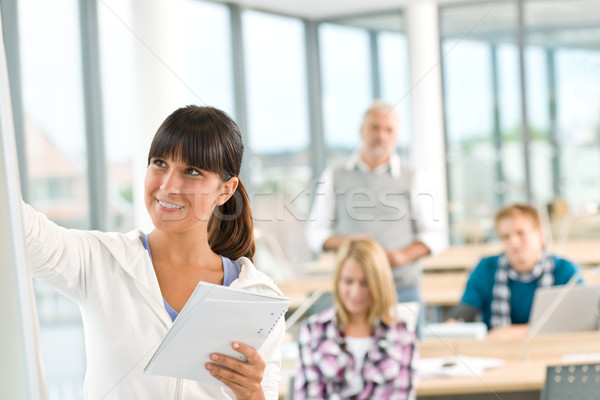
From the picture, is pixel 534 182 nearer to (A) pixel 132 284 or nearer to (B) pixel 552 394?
(B) pixel 552 394

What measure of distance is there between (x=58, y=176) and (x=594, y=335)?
2200mm

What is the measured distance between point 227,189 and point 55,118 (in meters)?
2.32

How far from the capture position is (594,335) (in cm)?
215

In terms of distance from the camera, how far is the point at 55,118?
2979mm

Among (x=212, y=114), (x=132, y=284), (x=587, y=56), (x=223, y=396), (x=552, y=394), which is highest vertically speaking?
(x=587, y=56)

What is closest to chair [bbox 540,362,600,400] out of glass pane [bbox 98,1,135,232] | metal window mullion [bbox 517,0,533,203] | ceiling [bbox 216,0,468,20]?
glass pane [bbox 98,1,135,232]

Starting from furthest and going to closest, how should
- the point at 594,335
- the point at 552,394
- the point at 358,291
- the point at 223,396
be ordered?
the point at 594,335, the point at 358,291, the point at 552,394, the point at 223,396

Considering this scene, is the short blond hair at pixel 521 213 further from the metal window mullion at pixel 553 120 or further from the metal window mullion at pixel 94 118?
the metal window mullion at pixel 553 120

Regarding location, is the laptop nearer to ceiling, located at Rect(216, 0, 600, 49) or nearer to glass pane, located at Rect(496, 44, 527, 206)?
glass pane, located at Rect(496, 44, 527, 206)

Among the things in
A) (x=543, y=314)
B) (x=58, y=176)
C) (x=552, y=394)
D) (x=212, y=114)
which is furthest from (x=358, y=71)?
(x=212, y=114)

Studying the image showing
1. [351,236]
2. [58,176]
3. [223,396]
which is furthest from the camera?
[58,176]

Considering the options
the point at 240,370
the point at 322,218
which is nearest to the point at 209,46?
the point at 322,218

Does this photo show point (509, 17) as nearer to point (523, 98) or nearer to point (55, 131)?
point (523, 98)

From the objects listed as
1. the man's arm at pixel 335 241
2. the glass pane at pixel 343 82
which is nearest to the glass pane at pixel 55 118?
the man's arm at pixel 335 241
